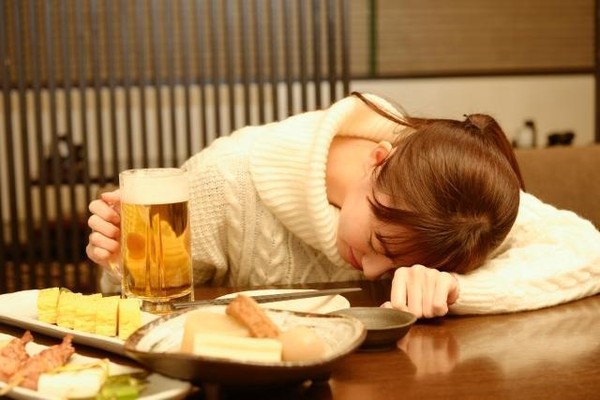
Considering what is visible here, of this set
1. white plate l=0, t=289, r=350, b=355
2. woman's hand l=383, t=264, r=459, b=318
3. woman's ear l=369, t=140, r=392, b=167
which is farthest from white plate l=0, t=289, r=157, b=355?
woman's ear l=369, t=140, r=392, b=167

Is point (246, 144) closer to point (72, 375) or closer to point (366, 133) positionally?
point (366, 133)

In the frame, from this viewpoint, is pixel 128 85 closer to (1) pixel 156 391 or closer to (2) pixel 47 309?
(2) pixel 47 309

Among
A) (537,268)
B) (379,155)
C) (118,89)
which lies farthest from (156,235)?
(118,89)

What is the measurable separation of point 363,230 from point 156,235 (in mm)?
358

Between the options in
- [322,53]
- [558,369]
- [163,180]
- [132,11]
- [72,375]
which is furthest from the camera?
[322,53]

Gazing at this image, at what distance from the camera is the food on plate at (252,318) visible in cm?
85

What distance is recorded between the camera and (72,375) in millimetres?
819

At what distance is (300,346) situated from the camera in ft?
2.69

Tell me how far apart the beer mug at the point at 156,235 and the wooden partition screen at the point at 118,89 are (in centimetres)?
226

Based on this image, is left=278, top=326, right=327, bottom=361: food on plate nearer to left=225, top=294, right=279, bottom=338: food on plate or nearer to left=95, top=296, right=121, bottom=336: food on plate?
left=225, top=294, right=279, bottom=338: food on plate

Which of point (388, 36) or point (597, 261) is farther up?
point (388, 36)

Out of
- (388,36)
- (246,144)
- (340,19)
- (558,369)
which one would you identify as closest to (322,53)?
(340,19)

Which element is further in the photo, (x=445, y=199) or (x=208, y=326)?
(x=445, y=199)

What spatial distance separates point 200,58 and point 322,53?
58 centimetres
